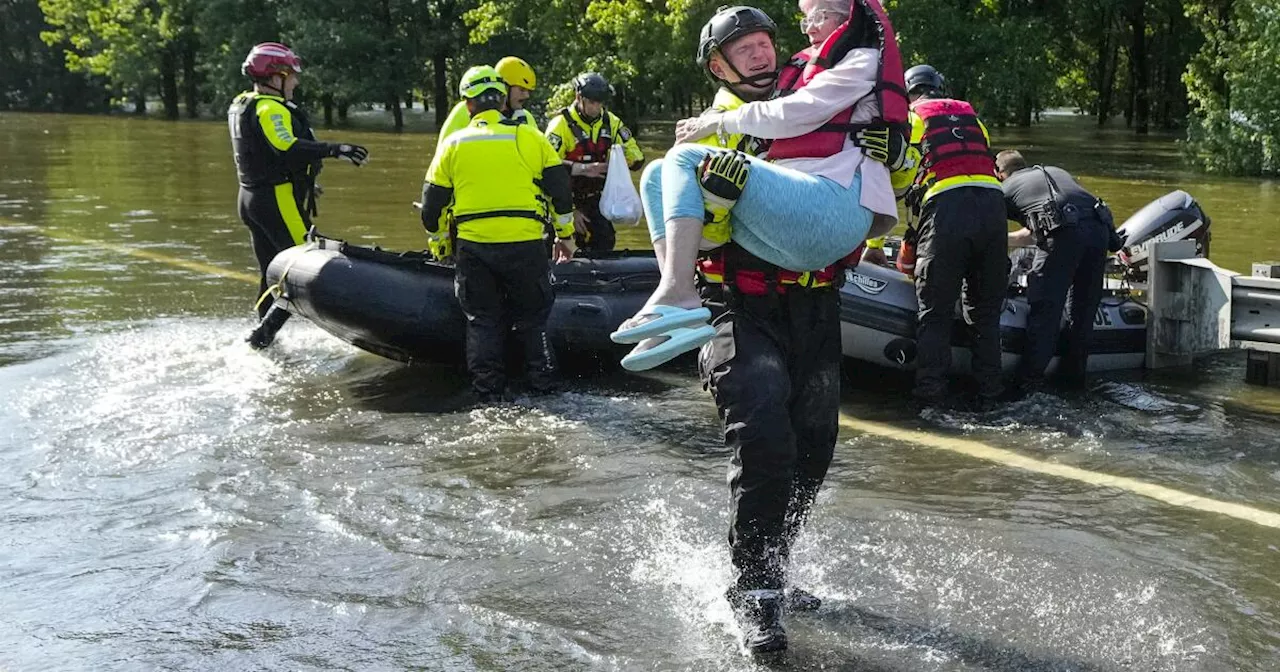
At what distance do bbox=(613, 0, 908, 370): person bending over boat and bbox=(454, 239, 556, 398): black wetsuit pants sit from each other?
359 cm

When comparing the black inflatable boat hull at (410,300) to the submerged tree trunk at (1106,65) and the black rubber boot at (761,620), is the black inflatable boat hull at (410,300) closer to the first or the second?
the black rubber boot at (761,620)

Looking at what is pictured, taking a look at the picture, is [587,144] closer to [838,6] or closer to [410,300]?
[410,300]

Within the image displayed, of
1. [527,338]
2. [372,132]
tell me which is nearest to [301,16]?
[372,132]

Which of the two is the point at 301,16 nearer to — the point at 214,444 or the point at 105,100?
the point at 105,100

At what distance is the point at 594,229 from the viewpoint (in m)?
10.2

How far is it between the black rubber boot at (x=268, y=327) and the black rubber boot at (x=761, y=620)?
5.33m

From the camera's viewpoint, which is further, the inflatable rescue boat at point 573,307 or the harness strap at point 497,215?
the inflatable rescue boat at point 573,307

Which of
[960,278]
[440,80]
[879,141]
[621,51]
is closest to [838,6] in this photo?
[879,141]

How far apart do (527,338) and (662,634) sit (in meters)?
3.70

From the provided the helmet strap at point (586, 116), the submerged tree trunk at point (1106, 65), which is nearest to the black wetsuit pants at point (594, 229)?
the helmet strap at point (586, 116)

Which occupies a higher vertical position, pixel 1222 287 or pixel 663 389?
pixel 1222 287

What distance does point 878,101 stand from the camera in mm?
3928

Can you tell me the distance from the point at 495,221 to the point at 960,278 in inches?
102

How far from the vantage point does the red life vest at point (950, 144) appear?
287 inches
